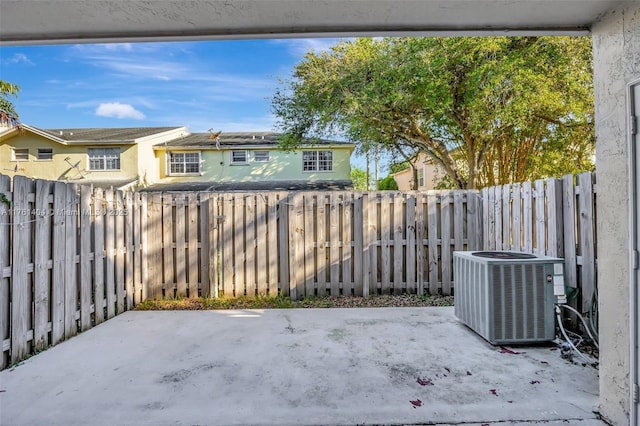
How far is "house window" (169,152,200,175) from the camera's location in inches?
622

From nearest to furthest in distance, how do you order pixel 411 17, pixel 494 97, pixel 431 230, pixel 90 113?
pixel 411 17 → pixel 431 230 → pixel 494 97 → pixel 90 113

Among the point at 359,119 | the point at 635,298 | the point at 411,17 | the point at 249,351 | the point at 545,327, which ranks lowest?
the point at 249,351

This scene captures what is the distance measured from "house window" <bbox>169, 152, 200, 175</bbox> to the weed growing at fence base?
11.9 m

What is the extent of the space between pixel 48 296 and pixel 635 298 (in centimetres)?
472

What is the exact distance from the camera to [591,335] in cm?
307

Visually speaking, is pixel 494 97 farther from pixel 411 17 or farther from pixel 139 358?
pixel 139 358

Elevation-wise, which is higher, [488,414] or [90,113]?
[90,113]

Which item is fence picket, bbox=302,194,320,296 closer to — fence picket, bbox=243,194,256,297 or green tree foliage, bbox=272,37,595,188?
fence picket, bbox=243,194,256,297

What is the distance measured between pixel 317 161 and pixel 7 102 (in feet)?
41.9

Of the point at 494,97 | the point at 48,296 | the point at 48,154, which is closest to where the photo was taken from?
the point at 48,296

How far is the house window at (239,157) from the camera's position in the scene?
15.7 metres

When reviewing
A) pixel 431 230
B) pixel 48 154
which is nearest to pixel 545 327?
pixel 431 230

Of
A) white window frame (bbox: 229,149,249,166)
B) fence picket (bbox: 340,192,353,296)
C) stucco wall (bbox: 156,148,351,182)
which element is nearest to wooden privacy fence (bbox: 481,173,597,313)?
fence picket (bbox: 340,192,353,296)

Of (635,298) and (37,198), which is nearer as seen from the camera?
(635,298)
